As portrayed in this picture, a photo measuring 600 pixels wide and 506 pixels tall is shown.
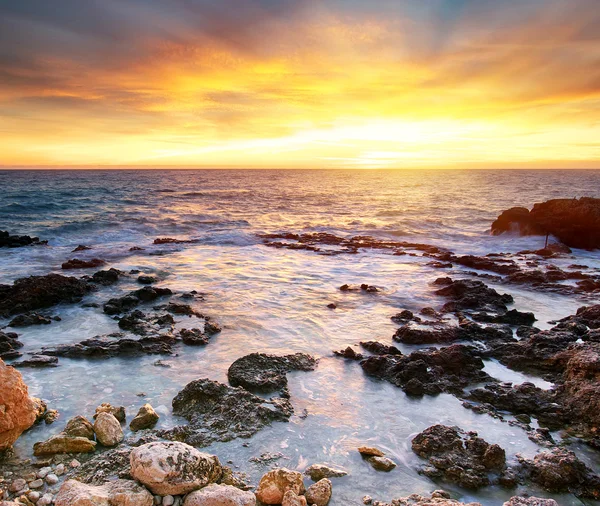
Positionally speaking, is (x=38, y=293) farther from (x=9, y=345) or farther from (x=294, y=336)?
(x=294, y=336)

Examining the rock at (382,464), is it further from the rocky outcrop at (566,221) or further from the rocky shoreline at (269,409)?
the rocky outcrop at (566,221)

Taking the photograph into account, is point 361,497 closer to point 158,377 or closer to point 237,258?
point 158,377

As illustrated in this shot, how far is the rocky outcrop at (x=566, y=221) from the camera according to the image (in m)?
20.0

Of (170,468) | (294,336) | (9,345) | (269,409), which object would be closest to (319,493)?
(170,468)

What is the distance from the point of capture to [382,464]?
4707mm

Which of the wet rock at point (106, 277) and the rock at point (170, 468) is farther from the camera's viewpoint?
the wet rock at point (106, 277)

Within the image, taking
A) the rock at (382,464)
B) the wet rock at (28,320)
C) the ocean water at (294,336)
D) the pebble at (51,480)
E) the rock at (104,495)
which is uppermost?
the rock at (104,495)

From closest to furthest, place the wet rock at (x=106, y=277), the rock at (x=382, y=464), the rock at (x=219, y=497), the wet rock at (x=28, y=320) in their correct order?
the rock at (x=219, y=497)
the rock at (x=382, y=464)
the wet rock at (x=28, y=320)
the wet rock at (x=106, y=277)

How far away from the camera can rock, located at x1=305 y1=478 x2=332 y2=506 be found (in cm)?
408

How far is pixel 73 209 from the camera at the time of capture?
35812mm

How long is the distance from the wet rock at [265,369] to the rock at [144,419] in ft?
4.74

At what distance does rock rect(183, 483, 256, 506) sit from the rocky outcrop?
21101 millimetres

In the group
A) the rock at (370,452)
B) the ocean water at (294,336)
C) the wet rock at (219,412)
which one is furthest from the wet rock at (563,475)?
the wet rock at (219,412)

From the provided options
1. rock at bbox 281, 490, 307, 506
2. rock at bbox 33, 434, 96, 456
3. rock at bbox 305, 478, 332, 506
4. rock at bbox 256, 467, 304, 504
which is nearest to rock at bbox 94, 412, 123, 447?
rock at bbox 33, 434, 96, 456
